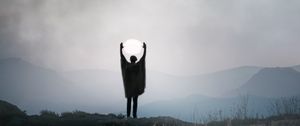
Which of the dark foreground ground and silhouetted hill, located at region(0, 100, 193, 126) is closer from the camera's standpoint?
silhouetted hill, located at region(0, 100, 193, 126)

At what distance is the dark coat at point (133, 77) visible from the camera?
61.0 feet

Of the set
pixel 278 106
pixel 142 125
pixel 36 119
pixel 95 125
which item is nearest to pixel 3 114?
pixel 36 119

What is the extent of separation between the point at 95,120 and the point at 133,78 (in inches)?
84.9

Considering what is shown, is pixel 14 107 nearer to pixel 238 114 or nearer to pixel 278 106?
pixel 238 114

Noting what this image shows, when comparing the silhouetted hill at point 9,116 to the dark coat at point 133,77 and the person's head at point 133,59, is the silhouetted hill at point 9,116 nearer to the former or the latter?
the dark coat at point 133,77

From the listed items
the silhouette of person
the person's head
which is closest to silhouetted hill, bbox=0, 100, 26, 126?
the silhouette of person

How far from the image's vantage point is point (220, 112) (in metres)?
19.4

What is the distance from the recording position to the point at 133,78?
1883 cm

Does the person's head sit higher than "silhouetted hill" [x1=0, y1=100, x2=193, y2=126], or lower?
higher

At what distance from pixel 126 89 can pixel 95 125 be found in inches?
91.1

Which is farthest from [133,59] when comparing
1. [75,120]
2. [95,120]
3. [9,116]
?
[9,116]

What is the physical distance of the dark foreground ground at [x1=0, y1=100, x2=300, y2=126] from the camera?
1697 cm

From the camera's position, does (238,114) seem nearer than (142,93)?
No

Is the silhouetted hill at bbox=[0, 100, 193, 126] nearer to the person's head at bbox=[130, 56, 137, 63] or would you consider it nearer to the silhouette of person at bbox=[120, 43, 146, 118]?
the silhouette of person at bbox=[120, 43, 146, 118]
